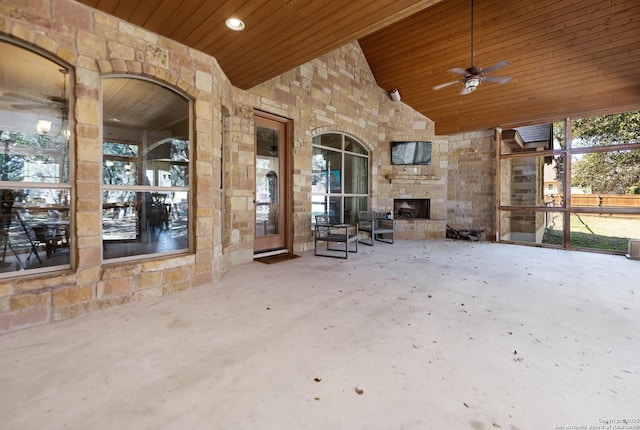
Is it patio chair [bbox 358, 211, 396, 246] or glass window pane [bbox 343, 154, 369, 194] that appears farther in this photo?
glass window pane [bbox 343, 154, 369, 194]

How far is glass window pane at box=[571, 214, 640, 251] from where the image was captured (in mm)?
7094

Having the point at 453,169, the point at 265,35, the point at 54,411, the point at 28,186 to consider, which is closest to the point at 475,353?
the point at 54,411

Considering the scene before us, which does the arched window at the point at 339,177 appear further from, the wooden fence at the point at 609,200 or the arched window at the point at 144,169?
the wooden fence at the point at 609,200

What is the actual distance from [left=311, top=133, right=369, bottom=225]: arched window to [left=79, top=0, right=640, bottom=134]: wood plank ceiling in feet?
6.65

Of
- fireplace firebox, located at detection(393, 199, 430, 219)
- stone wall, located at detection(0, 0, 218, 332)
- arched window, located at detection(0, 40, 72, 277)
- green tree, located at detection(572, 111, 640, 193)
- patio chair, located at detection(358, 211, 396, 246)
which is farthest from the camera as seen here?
fireplace firebox, located at detection(393, 199, 430, 219)

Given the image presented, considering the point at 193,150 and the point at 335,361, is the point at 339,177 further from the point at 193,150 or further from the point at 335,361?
the point at 335,361

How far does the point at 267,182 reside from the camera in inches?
199

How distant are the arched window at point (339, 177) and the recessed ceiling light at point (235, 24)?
309cm

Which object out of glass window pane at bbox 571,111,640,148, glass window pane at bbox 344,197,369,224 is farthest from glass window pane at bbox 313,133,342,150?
glass window pane at bbox 571,111,640,148

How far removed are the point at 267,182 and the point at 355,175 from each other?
2.65 metres

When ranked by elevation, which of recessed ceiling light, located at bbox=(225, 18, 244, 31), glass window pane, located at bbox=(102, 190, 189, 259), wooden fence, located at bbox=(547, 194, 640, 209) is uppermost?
recessed ceiling light, located at bbox=(225, 18, 244, 31)

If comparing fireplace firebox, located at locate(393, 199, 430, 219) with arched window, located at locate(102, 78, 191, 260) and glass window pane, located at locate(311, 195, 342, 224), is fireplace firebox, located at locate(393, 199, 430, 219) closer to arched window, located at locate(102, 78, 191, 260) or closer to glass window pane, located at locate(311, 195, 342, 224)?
glass window pane, located at locate(311, 195, 342, 224)

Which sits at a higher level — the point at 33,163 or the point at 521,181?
the point at 521,181

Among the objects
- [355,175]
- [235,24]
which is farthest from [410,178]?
[235,24]
